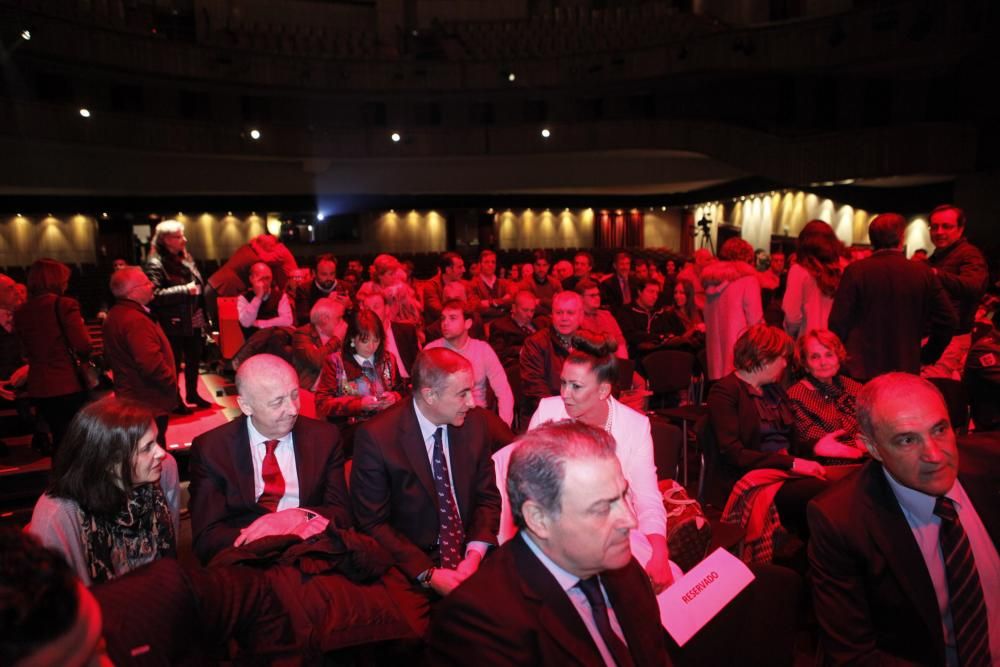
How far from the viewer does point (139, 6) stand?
59.6 feet

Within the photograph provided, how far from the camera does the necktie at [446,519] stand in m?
2.84

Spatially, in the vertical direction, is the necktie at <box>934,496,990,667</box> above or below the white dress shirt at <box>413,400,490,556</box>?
below

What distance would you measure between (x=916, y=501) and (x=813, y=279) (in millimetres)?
3258

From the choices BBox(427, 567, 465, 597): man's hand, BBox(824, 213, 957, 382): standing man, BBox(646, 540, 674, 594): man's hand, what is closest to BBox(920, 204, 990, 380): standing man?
BBox(824, 213, 957, 382): standing man

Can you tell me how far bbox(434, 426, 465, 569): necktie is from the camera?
284cm

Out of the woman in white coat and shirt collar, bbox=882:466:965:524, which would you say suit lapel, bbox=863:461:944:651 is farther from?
the woman in white coat

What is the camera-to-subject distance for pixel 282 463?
113 inches

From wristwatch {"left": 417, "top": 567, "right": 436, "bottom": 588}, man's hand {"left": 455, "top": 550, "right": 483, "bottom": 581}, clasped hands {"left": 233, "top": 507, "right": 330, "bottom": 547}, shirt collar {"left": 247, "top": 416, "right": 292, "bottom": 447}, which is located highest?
shirt collar {"left": 247, "top": 416, "right": 292, "bottom": 447}

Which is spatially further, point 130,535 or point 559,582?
point 130,535

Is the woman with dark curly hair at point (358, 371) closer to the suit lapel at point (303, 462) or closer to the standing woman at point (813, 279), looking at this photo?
the suit lapel at point (303, 462)

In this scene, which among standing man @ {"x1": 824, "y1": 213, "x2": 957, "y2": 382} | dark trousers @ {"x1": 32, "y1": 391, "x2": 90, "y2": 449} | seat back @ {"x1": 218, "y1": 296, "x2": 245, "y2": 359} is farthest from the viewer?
seat back @ {"x1": 218, "y1": 296, "x2": 245, "y2": 359}

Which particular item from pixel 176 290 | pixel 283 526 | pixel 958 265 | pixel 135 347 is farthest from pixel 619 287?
pixel 283 526

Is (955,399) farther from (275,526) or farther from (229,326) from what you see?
(229,326)

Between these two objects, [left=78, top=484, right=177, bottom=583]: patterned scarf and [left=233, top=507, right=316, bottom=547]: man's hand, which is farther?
[left=233, top=507, right=316, bottom=547]: man's hand
